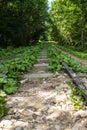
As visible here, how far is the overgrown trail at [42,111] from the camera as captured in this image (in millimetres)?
3967

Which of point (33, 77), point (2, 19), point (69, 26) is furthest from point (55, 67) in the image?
point (69, 26)

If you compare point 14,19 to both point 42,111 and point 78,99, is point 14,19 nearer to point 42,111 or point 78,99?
point 78,99

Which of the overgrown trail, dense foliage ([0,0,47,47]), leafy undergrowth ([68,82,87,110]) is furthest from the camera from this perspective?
dense foliage ([0,0,47,47])

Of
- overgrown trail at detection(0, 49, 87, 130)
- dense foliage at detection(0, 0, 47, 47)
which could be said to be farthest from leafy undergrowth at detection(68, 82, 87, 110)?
dense foliage at detection(0, 0, 47, 47)

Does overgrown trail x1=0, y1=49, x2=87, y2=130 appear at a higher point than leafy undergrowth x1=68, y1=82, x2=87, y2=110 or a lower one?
lower

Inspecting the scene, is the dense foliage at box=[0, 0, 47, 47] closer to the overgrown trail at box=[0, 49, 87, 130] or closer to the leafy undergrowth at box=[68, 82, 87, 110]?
the overgrown trail at box=[0, 49, 87, 130]

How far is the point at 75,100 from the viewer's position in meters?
5.07

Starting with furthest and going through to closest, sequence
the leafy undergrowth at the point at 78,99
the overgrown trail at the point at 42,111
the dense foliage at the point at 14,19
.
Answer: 1. the dense foliage at the point at 14,19
2. the leafy undergrowth at the point at 78,99
3. the overgrown trail at the point at 42,111

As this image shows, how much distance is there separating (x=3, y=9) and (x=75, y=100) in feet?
96.5

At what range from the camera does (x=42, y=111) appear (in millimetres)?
4609

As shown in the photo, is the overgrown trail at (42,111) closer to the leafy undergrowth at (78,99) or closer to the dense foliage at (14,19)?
the leafy undergrowth at (78,99)

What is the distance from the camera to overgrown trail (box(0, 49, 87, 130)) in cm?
397

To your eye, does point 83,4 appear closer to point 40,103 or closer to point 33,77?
point 33,77

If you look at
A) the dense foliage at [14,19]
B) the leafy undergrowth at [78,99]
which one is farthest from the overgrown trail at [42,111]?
the dense foliage at [14,19]
